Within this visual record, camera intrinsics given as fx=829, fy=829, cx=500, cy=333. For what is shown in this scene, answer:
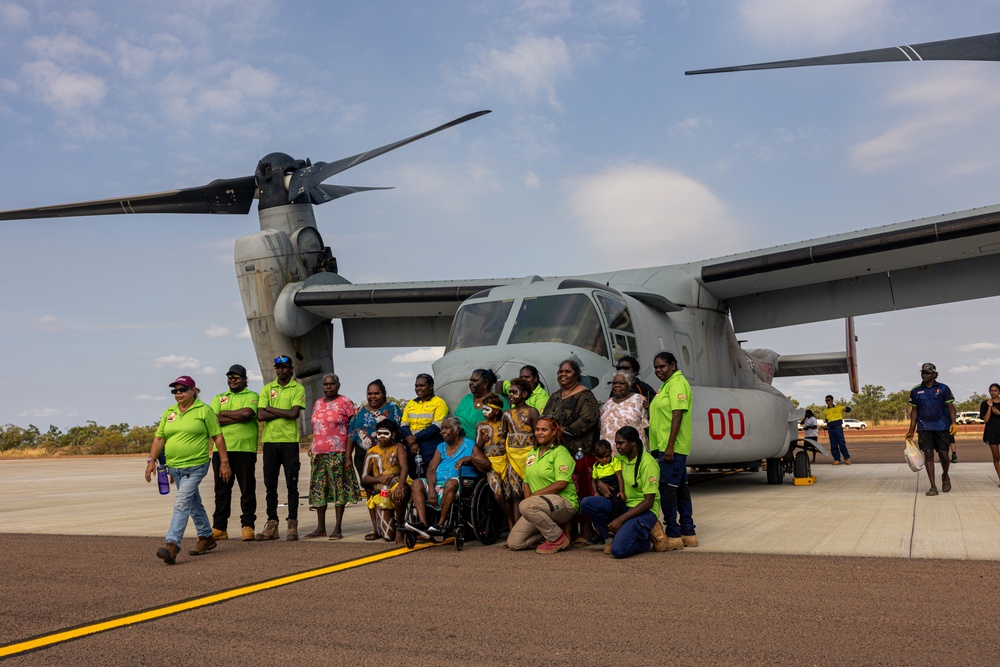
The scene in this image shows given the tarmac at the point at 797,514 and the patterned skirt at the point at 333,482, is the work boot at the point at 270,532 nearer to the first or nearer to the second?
the patterned skirt at the point at 333,482

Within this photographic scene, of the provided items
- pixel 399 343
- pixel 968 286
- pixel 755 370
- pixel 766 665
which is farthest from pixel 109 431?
pixel 766 665

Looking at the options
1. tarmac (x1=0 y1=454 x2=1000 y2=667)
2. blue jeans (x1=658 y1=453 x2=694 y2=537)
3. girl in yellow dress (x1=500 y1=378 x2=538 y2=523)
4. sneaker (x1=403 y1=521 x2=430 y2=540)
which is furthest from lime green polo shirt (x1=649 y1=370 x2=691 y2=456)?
sneaker (x1=403 y1=521 x2=430 y2=540)

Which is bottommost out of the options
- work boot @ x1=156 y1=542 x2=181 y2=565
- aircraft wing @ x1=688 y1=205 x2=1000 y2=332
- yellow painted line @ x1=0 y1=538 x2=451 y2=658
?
yellow painted line @ x1=0 y1=538 x2=451 y2=658

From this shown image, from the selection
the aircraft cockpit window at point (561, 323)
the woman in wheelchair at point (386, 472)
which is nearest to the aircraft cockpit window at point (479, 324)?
the aircraft cockpit window at point (561, 323)

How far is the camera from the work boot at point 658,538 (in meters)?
6.35

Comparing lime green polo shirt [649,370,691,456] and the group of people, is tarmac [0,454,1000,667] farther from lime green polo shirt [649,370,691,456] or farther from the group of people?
lime green polo shirt [649,370,691,456]

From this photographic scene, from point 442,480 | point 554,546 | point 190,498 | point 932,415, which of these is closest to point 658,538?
point 554,546

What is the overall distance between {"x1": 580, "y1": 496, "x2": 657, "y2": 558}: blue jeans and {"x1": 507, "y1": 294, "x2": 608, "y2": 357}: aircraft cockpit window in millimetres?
2575

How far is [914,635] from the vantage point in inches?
144

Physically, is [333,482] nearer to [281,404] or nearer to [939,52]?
[281,404]

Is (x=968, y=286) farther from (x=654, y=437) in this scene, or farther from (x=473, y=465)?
(x=473, y=465)

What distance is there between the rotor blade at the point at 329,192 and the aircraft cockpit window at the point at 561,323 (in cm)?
749

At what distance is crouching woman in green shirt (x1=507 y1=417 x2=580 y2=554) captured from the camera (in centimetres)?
642

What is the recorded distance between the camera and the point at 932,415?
10172mm
